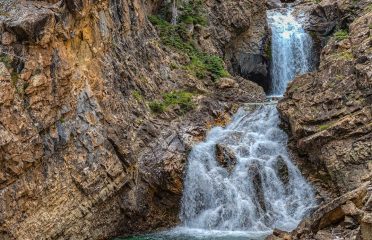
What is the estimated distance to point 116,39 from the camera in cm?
2111

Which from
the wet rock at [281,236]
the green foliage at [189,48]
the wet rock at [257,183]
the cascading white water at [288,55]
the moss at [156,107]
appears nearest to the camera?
the wet rock at [281,236]

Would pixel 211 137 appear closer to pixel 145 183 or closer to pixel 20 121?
pixel 145 183

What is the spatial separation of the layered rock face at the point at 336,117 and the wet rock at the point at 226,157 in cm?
286

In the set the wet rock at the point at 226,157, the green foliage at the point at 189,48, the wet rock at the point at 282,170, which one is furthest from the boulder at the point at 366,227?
the green foliage at the point at 189,48

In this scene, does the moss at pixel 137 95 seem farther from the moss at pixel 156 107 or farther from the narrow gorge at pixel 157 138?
the moss at pixel 156 107

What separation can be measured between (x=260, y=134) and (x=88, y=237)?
31.5 feet

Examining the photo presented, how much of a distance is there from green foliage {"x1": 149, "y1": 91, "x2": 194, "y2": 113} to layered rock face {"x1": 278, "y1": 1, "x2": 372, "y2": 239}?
15.0ft

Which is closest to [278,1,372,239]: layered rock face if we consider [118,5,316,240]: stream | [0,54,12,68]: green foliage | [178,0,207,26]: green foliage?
[118,5,316,240]: stream

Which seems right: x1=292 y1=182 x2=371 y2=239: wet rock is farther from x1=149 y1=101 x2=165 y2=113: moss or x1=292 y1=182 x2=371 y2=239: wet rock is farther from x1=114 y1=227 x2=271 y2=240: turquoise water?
x1=149 y1=101 x2=165 y2=113: moss

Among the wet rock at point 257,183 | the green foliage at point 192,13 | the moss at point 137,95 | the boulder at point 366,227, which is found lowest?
the wet rock at point 257,183

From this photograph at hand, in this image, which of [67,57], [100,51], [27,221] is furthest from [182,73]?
[27,221]

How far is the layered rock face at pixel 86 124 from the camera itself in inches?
570

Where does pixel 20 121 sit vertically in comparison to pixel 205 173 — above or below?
above

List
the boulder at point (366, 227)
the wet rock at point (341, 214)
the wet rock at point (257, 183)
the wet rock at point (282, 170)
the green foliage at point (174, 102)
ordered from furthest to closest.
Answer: the green foliage at point (174, 102)
the wet rock at point (282, 170)
the wet rock at point (257, 183)
the wet rock at point (341, 214)
the boulder at point (366, 227)
